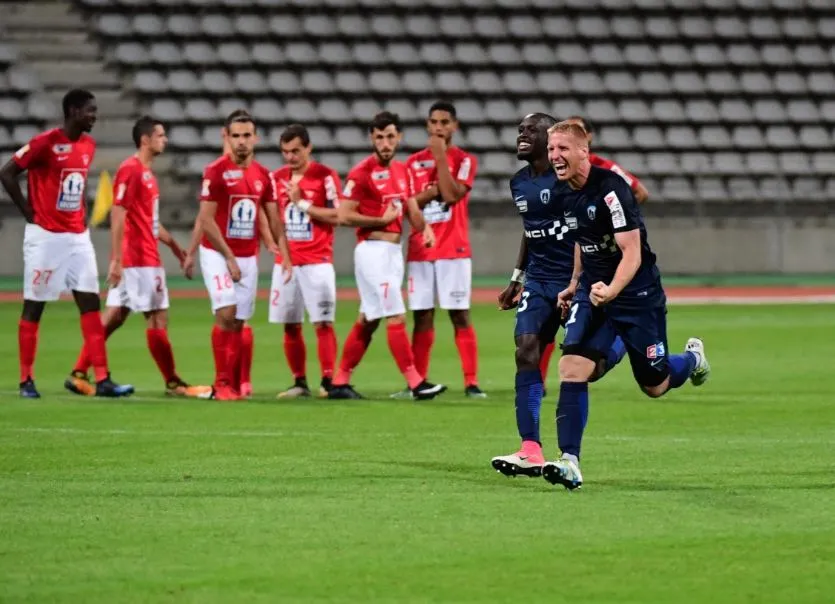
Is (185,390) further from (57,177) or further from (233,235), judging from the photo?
Result: (57,177)

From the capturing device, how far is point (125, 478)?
899 centimetres

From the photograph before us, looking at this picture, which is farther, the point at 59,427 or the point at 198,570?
the point at 59,427

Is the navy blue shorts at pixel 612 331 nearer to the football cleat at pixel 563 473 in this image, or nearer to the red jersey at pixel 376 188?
the football cleat at pixel 563 473

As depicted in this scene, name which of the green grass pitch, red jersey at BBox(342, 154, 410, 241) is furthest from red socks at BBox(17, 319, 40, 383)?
red jersey at BBox(342, 154, 410, 241)

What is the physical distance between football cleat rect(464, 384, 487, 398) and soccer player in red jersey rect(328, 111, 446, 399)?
11.5 inches

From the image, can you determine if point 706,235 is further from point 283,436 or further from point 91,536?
point 91,536

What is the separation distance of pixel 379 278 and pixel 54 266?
8.61ft

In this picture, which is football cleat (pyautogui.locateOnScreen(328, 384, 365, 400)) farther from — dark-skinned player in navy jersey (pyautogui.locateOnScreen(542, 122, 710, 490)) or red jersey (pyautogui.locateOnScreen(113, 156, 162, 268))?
dark-skinned player in navy jersey (pyautogui.locateOnScreen(542, 122, 710, 490))

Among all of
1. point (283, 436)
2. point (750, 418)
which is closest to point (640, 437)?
point (750, 418)

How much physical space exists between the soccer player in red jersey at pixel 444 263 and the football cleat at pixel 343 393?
0.41 m

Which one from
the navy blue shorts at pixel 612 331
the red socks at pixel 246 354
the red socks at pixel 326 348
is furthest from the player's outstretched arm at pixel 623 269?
the red socks at pixel 326 348

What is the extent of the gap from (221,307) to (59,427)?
2549 mm

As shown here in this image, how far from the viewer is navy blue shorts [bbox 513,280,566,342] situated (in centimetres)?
947

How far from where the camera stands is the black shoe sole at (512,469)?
883 centimetres
